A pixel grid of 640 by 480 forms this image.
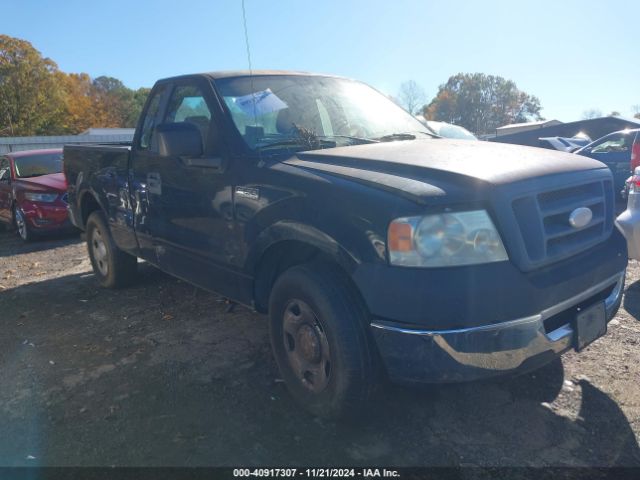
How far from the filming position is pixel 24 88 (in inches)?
1710

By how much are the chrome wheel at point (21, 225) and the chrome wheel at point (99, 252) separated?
154 inches

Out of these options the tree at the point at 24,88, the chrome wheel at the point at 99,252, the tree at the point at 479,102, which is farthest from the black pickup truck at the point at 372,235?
the tree at the point at 479,102

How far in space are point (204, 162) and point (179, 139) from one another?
0.23 metres

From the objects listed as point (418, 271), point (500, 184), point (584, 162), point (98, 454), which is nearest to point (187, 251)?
point (98, 454)

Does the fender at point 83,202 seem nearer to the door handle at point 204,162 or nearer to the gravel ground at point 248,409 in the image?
the gravel ground at point 248,409

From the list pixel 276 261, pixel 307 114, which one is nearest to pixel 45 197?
pixel 307 114

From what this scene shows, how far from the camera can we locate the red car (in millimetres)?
8758

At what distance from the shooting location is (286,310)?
2.98 metres

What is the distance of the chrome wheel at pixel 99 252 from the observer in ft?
18.4

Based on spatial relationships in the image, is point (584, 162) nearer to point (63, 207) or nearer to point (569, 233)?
point (569, 233)

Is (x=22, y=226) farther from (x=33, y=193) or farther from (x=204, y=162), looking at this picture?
(x=204, y=162)

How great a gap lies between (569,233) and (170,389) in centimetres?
259

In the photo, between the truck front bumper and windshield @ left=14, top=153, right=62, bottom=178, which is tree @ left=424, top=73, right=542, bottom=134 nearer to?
windshield @ left=14, top=153, right=62, bottom=178

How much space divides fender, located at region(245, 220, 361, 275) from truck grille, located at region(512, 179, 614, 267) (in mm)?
820
